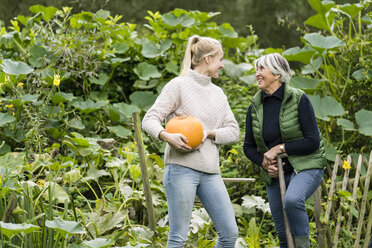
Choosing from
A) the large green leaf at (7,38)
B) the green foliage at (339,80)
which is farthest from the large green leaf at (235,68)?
the large green leaf at (7,38)

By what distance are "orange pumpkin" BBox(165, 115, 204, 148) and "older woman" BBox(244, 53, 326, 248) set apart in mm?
421

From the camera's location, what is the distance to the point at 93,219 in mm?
2926

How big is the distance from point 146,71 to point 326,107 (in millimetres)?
1760

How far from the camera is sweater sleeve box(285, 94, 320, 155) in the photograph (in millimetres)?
2508

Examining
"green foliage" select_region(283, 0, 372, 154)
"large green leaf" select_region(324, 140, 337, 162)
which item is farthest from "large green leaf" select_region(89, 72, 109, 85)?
"large green leaf" select_region(324, 140, 337, 162)

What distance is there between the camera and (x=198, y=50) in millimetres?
2469

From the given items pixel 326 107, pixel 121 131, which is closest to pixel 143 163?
pixel 121 131

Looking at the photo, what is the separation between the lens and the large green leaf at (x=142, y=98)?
16.3 ft

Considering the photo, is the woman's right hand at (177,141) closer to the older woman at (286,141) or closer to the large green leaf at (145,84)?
the older woman at (286,141)

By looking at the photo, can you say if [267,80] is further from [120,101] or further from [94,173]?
[120,101]

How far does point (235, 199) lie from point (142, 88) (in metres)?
1.72

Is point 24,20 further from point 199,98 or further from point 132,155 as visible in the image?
point 199,98

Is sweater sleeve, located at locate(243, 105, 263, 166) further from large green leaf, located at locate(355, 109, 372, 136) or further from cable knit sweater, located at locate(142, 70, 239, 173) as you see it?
large green leaf, located at locate(355, 109, 372, 136)

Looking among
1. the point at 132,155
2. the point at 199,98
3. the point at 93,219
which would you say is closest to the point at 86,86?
the point at 132,155
